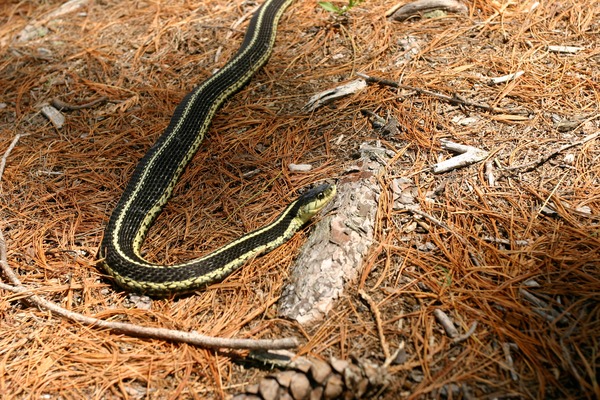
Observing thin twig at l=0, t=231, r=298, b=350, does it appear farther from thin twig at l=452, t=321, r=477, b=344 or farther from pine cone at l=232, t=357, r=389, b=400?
thin twig at l=452, t=321, r=477, b=344

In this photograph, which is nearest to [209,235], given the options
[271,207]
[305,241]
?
[271,207]

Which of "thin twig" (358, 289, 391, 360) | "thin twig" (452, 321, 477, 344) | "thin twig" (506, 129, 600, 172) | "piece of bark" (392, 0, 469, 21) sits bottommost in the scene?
"thin twig" (452, 321, 477, 344)

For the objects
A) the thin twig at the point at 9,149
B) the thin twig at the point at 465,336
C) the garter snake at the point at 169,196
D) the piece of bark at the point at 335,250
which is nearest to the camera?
the thin twig at the point at 465,336

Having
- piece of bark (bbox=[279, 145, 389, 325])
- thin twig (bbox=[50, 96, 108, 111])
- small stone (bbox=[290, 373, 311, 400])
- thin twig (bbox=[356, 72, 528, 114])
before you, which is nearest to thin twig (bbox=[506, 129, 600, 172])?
thin twig (bbox=[356, 72, 528, 114])

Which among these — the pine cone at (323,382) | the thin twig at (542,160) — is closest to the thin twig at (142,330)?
Result: the pine cone at (323,382)

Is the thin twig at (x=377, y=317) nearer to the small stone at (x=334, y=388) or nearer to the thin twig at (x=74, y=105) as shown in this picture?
the small stone at (x=334, y=388)
